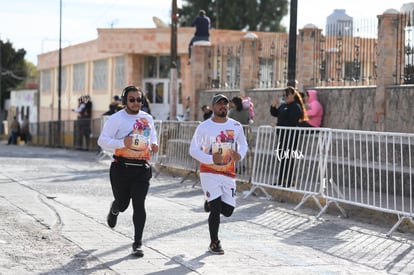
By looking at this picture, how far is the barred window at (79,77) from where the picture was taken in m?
47.3

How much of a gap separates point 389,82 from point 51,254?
9.15m

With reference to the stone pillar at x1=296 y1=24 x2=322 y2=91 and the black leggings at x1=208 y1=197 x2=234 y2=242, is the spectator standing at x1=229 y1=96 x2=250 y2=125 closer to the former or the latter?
the stone pillar at x1=296 y1=24 x2=322 y2=91

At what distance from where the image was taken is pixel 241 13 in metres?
59.6

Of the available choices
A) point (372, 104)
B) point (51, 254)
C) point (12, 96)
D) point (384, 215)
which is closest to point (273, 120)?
point (372, 104)

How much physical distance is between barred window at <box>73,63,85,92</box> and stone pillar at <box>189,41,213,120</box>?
74.8 feet

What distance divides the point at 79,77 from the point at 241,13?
53.2 feet

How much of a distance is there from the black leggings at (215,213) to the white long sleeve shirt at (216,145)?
0.33m

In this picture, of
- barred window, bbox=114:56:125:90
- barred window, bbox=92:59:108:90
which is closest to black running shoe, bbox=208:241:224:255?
barred window, bbox=114:56:125:90

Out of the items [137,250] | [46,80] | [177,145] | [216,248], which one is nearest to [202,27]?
[177,145]

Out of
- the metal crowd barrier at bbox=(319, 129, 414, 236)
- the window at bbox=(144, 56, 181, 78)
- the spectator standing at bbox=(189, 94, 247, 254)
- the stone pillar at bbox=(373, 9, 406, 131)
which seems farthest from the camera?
the window at bbox=(144, 56, 181, 78)

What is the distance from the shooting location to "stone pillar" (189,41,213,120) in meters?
24.9

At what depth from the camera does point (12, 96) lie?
213ft

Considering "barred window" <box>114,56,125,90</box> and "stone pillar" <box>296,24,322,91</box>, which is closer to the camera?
"stone pillar" <box>296,24,322,91</box>

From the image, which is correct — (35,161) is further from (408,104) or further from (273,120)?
(408,104)
